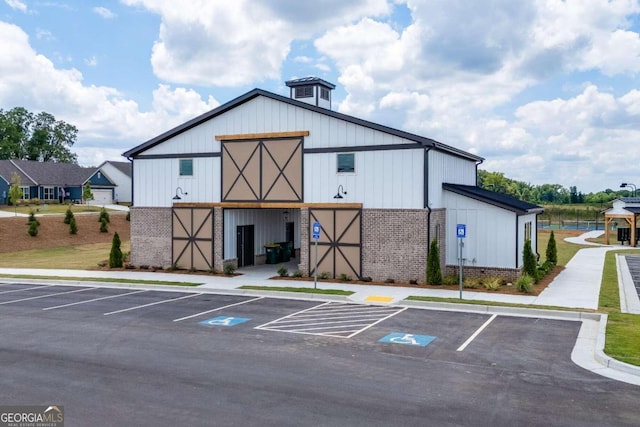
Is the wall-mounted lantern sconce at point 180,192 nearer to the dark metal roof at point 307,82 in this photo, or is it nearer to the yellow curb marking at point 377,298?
the dark metal roof at point 307,82

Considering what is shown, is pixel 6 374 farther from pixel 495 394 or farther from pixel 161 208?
pixel 161 208

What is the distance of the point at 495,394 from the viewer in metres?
10.7

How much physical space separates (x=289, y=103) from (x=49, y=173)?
2589 inches

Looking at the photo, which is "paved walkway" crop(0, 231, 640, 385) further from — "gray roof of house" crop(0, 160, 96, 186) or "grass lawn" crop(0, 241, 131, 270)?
"gray roof of house" crop(0, 160, 96, 186)

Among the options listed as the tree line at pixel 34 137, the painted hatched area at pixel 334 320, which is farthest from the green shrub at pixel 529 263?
the tree line at pixel 34 137

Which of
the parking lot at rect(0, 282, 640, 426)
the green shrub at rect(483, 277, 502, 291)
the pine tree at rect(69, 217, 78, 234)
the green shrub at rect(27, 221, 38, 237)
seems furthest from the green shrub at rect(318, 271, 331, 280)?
the pine tree at rect(69, 217, 78, 234)

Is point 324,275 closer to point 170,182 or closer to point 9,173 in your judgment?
point 170,182

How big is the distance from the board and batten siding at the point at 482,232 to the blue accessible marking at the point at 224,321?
12010 mm

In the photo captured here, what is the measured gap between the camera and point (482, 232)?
25.5m

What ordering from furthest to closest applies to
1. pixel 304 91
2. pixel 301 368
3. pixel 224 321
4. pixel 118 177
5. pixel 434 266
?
pixel 118 177 → pixel 304 91 → pixel 434 266 → pixel 224 321 → pixel 301 368

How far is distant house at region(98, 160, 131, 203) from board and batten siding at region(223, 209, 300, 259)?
56.4 m

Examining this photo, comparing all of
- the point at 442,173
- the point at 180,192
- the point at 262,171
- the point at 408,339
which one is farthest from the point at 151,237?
the point at 408,339

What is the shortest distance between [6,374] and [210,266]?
17021 millimetres

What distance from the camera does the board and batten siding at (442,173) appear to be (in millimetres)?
25250
